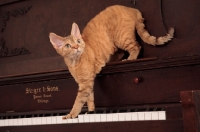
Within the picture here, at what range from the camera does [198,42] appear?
1795mm

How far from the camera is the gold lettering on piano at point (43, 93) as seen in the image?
227 centimetres

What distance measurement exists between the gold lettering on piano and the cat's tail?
67 centimetres

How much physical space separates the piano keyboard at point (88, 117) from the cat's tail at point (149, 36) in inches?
15.6

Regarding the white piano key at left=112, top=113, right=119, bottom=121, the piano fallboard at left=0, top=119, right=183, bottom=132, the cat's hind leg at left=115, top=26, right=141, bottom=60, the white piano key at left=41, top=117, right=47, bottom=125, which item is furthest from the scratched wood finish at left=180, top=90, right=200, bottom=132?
the white piano key at left=41, top=117, right=47, bottom=125

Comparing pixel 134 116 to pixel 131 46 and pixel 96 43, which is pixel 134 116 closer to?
pixel 131 46

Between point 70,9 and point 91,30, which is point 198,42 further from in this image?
point 70,9

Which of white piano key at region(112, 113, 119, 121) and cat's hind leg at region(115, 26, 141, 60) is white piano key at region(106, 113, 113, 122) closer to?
white piano key at region(112, 113, 119, 121)

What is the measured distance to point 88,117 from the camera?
77.7 inches

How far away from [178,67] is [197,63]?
0.11 m

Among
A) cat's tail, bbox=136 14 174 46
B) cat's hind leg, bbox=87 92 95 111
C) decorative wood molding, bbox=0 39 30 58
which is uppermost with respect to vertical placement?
decorative wood molding, bbox=0 39 30 58

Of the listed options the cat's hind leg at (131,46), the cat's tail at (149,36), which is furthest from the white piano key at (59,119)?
the cat's tail at (149,36)

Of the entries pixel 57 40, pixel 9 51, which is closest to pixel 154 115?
pixel 57 40

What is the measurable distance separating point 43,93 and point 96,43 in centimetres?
53

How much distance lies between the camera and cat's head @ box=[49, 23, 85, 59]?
6.54 feet
